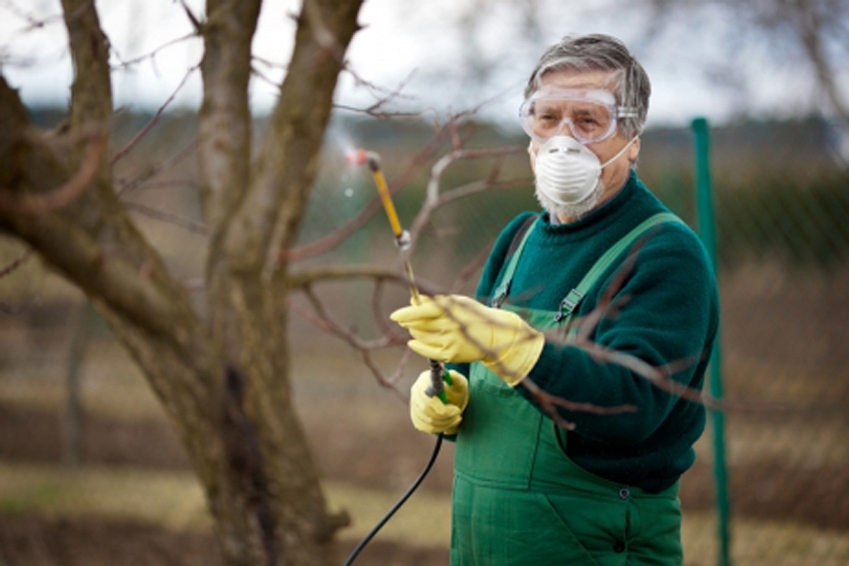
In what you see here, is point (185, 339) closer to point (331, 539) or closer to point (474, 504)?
point (331, 539)

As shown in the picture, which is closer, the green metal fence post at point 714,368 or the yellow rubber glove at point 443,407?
the yellow rubber glove at point 443,407

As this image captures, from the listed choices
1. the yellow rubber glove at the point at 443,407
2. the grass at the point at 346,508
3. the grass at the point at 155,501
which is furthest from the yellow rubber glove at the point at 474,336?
the grass at the point at 155,501

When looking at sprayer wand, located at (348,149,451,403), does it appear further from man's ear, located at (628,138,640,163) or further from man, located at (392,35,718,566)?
man's ear, located at (628,138,640,163)

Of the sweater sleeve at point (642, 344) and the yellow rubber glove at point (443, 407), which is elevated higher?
the sweater sleeve at point (642, 344)

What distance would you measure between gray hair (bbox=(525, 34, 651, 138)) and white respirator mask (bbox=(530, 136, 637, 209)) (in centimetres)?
11

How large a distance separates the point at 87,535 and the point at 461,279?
10.3 feet

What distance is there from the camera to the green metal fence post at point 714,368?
11.2 feet

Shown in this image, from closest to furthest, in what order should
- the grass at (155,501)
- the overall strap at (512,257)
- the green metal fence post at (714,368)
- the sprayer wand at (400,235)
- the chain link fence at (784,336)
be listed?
the sprayer wand at (400,235) → the overall strap at (512,257) → the green metal fence post at (714,368) → the chain link fence at (784,336) → the grass at (155,501)

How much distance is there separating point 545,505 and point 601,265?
0.49 m

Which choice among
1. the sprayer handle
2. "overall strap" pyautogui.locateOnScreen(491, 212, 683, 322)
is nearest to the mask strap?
"overall strap" pyautogui.locateOnScreen(491, 212, 683, 322)

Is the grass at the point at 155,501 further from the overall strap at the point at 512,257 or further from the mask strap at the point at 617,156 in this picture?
the mask strap at the point at 617,156

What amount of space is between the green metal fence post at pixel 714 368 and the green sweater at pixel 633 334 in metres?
1.69

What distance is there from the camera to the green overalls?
1.69 metres

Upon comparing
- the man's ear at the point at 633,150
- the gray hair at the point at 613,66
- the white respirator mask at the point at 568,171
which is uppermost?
the gray hair at the point at 613,66
